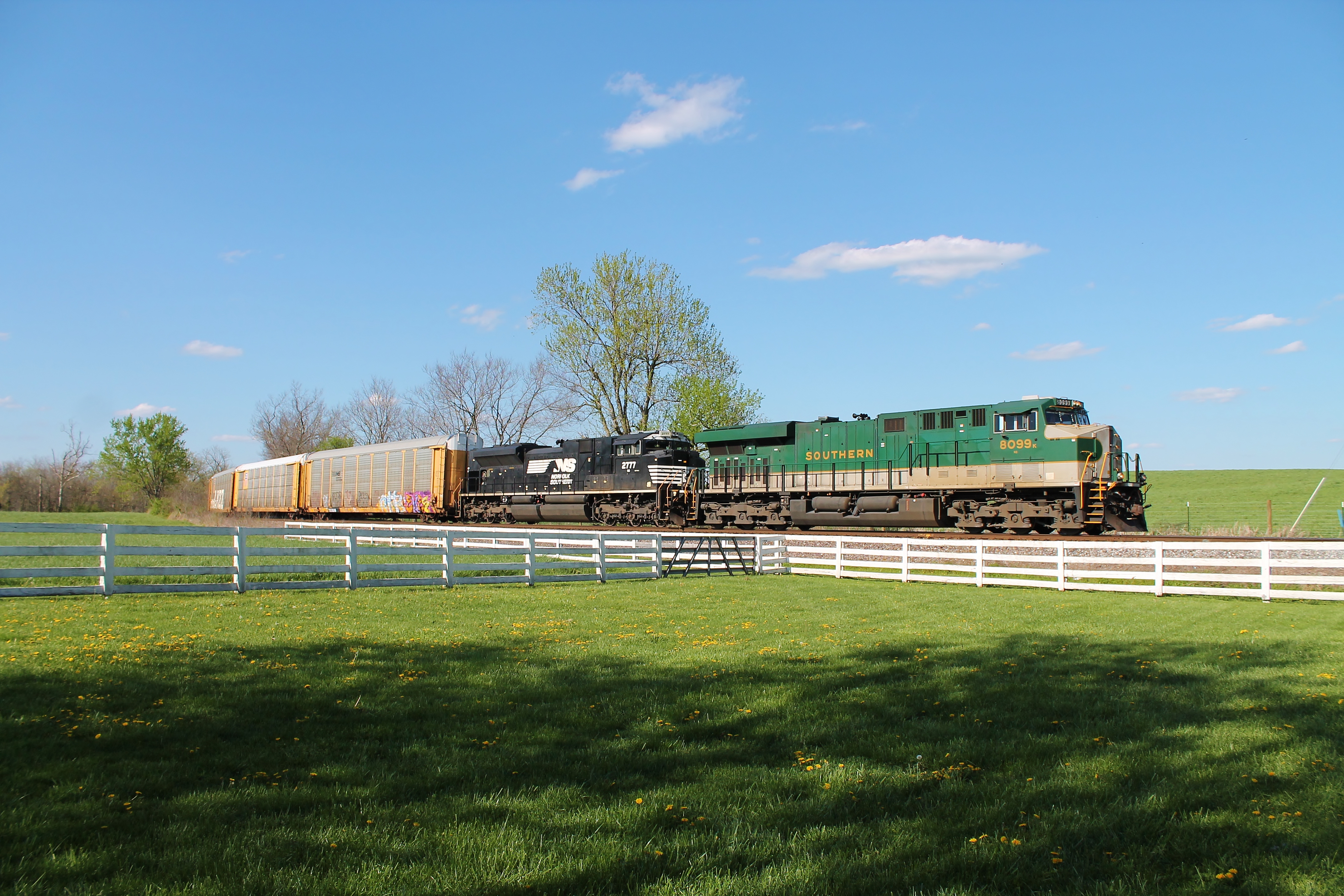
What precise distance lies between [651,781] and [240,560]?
35.7ft

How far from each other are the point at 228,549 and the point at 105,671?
7.03m

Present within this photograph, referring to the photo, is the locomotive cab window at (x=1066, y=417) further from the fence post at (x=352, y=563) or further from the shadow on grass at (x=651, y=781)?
the fence post at (x=352, y=563)

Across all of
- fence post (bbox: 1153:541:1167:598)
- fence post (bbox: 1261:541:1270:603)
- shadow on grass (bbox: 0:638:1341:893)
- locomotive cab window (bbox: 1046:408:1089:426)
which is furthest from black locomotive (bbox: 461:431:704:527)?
shadow on grass (bbox: 0:638:1341:893)

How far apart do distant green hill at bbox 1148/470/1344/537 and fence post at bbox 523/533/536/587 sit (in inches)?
875

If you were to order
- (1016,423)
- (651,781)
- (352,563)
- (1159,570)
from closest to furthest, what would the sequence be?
(651,781) < (352,563) < (1159,570) < (1016,423)

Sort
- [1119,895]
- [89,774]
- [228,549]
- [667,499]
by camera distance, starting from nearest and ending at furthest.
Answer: [1119,895] < [89,774] < [228,549] < [667,499]

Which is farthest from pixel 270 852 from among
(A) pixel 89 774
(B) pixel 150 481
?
(B) pixel 150 481

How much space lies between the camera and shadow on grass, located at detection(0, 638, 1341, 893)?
12.3 ft

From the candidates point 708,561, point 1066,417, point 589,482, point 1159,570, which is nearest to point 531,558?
point 708,561

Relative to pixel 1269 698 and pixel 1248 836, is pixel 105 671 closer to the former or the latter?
pixel 1248 836

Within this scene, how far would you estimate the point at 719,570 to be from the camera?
19594 mm

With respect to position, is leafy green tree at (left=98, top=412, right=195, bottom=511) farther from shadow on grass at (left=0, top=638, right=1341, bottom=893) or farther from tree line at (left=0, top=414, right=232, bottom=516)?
shadow on grass at (left=0, top=638, right=1341, bottom=893)

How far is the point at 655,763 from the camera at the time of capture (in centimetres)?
525

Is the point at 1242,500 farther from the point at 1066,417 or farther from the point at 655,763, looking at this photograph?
the point at 655,763
